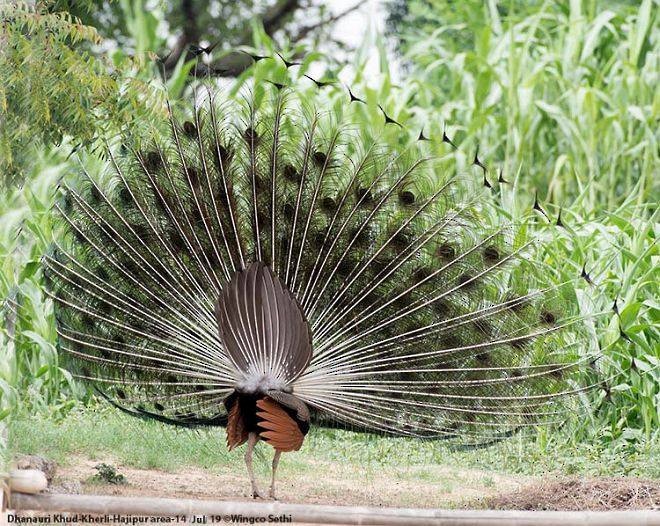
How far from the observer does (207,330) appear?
15.3ft

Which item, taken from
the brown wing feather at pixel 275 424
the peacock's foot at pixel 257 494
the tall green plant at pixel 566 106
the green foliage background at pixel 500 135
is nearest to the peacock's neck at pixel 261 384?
the brown wing feather at pixel 275 424

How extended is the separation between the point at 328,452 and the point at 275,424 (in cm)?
141

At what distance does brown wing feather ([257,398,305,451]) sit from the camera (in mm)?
4340

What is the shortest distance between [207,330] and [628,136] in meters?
4.66

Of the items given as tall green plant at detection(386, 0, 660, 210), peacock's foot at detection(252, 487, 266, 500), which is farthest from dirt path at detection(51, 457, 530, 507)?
tall green plant at detection(386, 0, 660, 210)

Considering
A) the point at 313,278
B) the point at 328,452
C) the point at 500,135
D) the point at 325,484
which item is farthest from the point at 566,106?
the point at 325,484

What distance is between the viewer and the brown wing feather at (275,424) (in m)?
4.34

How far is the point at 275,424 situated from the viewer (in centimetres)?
434

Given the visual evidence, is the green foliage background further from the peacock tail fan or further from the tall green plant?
the peacock tail fan

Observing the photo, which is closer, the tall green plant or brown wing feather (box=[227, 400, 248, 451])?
brown wing feather (box=[227, 400, 248, 451])

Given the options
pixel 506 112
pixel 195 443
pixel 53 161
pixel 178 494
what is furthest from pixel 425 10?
pixel 178 494

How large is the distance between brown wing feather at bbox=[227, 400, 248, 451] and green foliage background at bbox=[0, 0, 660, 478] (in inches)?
58.2

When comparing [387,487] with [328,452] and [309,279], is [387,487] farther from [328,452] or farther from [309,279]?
[309,279]

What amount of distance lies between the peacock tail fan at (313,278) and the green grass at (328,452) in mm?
549
